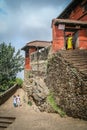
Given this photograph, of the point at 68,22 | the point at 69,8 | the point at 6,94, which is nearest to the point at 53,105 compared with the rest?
the point at 68,22

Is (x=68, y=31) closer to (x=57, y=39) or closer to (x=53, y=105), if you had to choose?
(x=57, y=39)

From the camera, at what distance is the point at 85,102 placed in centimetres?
1309

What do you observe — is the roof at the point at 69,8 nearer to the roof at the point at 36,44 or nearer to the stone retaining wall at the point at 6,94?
the roof at the point at 36,44

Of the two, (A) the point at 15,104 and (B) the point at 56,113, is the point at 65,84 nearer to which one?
(B) the point at 56,113

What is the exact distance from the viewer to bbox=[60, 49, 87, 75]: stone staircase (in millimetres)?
14321

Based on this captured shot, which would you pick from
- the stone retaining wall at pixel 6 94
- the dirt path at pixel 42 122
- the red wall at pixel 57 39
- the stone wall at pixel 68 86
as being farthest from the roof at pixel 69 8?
the dirt path at pixel 42 122

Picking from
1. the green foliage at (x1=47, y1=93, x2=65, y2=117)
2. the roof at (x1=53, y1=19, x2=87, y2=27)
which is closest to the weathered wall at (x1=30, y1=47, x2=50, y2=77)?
the roof at (x1=53, y1=19, x2=87, y2=27)

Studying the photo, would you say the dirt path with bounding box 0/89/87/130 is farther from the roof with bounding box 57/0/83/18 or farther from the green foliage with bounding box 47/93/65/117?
the roof with bounding box 57/0/83/18

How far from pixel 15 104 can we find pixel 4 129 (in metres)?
6.31

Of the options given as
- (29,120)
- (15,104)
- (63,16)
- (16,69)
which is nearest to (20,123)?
(29,120)

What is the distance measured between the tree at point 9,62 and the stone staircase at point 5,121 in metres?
15.7

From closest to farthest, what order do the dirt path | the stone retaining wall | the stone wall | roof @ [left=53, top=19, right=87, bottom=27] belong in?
the dirt path < the stone wall < roof @ [left=53, top=19, right=87, bottom=27] < the stone retaining wall

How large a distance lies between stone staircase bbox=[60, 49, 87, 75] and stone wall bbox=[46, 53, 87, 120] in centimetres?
25

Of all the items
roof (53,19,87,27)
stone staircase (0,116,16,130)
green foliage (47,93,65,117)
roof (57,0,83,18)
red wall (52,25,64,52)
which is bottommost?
stone staircase (0,116,16,130)
